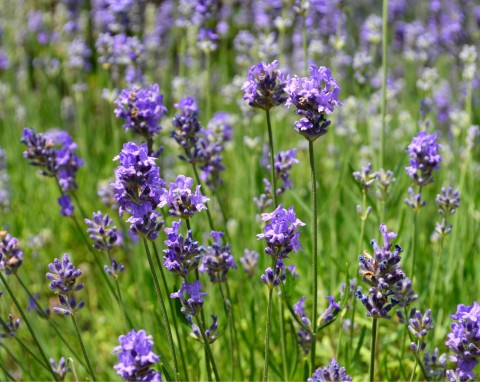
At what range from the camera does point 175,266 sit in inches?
67.4

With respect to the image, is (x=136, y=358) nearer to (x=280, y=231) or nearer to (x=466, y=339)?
(x=280, y=231)

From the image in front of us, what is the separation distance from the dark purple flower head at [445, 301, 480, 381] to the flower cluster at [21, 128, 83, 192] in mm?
1569

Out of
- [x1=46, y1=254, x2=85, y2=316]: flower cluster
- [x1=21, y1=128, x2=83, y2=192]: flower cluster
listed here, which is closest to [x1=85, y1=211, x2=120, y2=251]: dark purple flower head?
[x1=46, y1=254, x2=85, y2=316]: flower cluster

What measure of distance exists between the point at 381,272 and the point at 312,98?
19.8 inches

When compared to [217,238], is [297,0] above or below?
above

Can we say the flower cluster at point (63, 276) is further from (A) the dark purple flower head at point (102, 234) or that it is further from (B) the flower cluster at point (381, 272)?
(B) the flower cluster at point (381, 272)

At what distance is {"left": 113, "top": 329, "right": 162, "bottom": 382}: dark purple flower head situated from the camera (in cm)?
139

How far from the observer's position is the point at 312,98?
166 centimetres

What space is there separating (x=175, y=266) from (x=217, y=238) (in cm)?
32

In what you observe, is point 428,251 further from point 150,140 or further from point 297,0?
point 150,140

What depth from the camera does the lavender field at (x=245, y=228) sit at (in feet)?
5.58

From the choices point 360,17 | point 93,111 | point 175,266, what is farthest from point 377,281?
point 360,17

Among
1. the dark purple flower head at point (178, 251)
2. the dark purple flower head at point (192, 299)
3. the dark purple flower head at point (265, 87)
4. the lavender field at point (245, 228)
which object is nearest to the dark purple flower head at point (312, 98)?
the lavender field at point (245, 228)

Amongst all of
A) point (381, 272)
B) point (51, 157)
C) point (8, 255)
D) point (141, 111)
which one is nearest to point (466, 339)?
point (381, 272)
